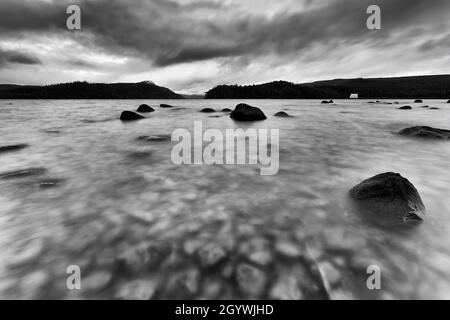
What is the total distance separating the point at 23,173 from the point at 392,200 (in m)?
5.81

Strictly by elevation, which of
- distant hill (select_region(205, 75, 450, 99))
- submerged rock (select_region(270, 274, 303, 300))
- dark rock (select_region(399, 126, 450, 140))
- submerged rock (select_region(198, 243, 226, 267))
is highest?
distant hill (select_region(205, 75, 450, 99))

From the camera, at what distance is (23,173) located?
472cm

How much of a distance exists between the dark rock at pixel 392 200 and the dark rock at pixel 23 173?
17.4 feet

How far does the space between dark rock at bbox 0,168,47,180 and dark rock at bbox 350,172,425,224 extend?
5301mm

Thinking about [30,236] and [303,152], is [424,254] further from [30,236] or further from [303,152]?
[303,152]

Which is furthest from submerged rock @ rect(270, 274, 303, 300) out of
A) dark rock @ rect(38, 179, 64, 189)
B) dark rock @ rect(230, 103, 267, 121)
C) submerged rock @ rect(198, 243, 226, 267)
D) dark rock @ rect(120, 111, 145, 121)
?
dark rock @ rect(120, 111, 145, 121)

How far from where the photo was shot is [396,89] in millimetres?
118875

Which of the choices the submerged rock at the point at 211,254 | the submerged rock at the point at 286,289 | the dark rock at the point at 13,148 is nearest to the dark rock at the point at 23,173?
the dark rock at the point at 13,148

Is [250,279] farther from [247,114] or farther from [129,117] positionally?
[129,117]

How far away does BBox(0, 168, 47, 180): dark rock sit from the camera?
4.53m

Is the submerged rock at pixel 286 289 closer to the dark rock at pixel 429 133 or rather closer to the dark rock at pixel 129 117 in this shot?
the dark rock at pixel 429 133

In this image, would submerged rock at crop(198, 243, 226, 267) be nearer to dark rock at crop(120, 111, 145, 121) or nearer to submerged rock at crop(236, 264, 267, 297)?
submerged rock at crop(236, 264, 267, 297)

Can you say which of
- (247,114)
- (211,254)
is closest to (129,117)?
(247,114)
